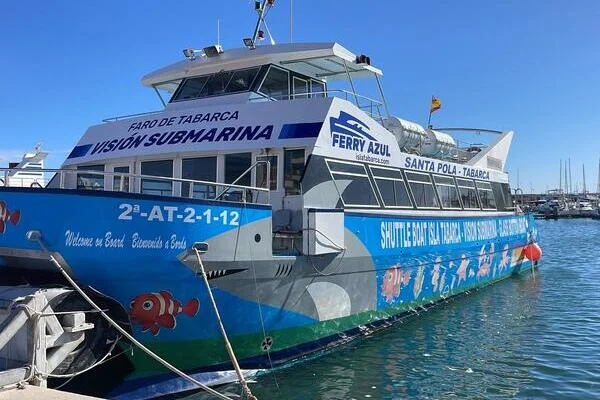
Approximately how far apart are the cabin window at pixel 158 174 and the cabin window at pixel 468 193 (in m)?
7.16

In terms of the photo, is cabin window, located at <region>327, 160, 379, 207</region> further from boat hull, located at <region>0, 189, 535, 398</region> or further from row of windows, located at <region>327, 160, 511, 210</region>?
boat hull, located at <region>0, 189, 535, 398</region>

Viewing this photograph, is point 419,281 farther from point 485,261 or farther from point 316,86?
point 485,261

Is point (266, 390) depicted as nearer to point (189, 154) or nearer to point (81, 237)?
point (81, 237)

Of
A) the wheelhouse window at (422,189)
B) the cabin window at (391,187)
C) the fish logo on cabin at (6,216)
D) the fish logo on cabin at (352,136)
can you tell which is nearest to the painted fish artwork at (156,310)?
the fish logo on cabin at (6,216)

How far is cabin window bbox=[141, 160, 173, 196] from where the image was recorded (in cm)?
890

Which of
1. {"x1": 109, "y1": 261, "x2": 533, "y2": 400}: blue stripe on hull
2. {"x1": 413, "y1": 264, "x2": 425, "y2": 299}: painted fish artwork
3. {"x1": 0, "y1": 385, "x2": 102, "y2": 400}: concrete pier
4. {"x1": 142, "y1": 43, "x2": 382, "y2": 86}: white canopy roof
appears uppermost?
{"x1": 142, "y1": 43, "x2": 382, "y2": 86}: white canopy roof

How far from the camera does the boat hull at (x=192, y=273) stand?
6039 mm

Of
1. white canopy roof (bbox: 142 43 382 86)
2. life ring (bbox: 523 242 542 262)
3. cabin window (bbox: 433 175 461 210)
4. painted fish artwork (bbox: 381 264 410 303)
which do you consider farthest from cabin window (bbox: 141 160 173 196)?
life ring (bbox: 523 242 542 262)

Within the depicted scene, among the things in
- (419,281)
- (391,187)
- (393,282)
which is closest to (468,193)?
(419,281)

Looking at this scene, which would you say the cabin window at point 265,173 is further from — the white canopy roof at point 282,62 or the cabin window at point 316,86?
the cabin window at point 316,86

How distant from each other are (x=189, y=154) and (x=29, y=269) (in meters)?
3.16

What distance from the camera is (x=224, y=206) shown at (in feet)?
21.4

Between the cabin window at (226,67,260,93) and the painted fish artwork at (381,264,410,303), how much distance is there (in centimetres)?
405

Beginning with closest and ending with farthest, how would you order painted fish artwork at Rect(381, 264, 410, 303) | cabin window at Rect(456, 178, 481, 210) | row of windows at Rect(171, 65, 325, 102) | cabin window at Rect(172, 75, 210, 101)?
painted fish artwork at Rect(381, 264, 410, 303), row of windows at Rect(171, 65, 325, 102), cabin window at Rect(172, 75, 210, 101), cabin window at Rect(456, 178, 481, 210)
